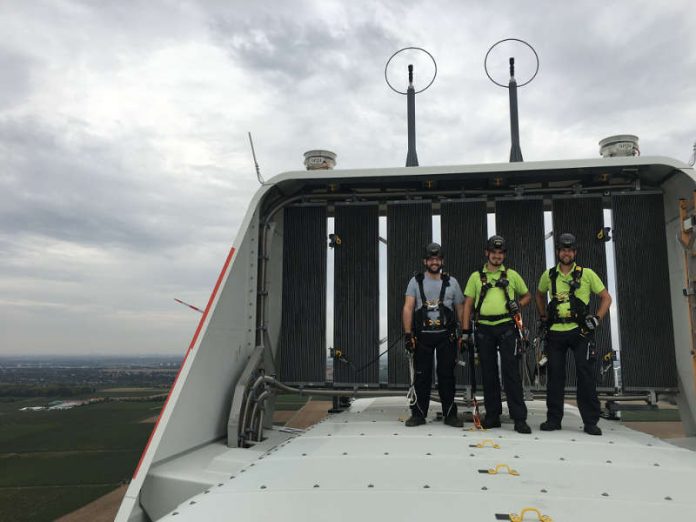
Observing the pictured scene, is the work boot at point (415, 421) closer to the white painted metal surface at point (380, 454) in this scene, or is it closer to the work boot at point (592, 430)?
the white painted metal surface at point (380, 454)

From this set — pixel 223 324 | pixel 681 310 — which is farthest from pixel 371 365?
pixel 681 310

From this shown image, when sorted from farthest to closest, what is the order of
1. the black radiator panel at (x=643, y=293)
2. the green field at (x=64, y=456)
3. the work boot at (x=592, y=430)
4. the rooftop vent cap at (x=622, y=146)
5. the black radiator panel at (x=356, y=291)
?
the green field at (x=64, y=456) < the black radiator panel at (x=356, y=291) < the black radiator panel at (x=643, y=293) < the rooftop vent cap at (x=622, y=146) < the work boot at (x=592, y=430)

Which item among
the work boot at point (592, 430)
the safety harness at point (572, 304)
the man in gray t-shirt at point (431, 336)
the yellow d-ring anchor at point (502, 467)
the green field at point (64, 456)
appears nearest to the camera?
the yellow d-ring anchor at point (502, 467)

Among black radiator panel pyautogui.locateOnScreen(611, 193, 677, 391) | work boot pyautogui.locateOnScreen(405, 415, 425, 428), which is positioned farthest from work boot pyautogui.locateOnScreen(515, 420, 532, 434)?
black radiator panel pyautogui.locateOnScreen(611, 193, 677, 391)

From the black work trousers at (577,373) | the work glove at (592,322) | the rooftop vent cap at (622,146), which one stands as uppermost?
the rooftop vent cap at (622,146)

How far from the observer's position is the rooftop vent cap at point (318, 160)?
5.35 m

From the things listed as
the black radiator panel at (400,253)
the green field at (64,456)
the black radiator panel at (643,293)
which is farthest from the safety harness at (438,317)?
the green field at (64,456)

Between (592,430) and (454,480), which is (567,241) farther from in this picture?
(454,480)

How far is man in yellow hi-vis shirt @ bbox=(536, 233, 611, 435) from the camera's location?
422cm

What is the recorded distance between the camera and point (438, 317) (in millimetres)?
4621

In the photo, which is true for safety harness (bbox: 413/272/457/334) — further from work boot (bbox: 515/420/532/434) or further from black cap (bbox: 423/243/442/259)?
work boot (bbox: 515/420/532/434)

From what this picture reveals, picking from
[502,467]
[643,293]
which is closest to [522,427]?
[502,467]

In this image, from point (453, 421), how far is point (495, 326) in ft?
3.20

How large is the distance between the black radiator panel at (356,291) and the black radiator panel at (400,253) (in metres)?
0.17
